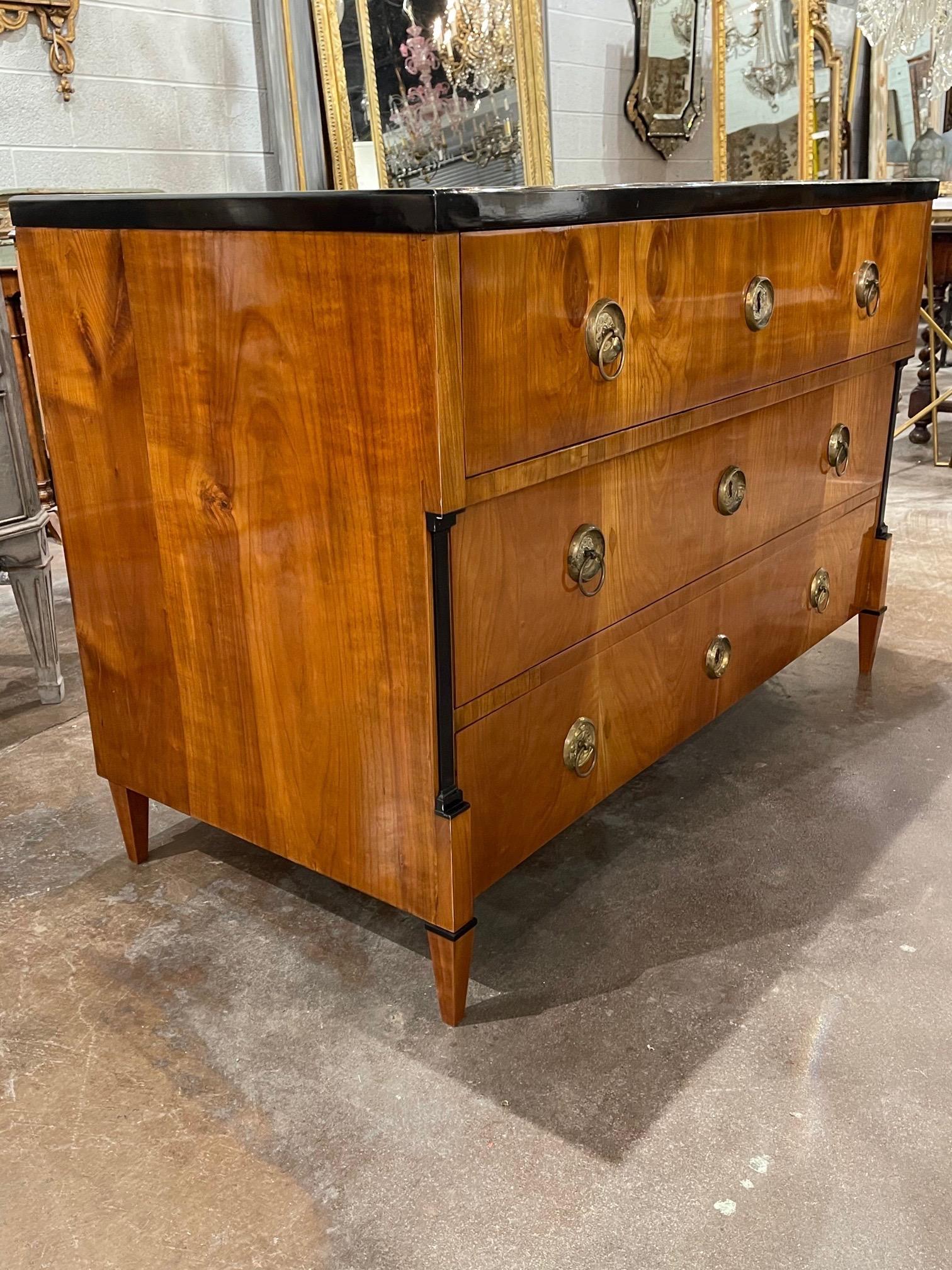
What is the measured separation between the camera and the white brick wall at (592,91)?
13.5 ft

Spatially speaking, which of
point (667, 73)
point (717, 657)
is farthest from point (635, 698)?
point (667, 73)

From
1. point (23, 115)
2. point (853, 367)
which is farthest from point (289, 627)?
point (23, 115)

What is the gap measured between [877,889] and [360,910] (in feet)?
2.51

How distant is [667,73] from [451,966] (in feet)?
14.1

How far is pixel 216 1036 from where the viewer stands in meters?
1.35

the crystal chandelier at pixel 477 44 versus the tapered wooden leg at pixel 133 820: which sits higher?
the crystal chandelier at pixel 477 44

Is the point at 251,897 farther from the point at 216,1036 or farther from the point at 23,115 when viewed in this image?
the point at 23,115

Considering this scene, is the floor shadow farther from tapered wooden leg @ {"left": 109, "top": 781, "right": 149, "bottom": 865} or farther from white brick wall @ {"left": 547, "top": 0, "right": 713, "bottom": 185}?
white brick wall @ {"left": 547, "top": 0, "right": 713, "bottom": 185}

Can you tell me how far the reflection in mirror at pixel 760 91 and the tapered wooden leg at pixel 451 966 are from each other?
12.3 ft

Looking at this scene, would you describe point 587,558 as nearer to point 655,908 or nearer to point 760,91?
point 655,908

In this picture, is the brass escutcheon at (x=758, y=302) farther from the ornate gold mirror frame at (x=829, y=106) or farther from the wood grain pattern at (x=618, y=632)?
the ornate gold mirror frame at (x=829, y=106)

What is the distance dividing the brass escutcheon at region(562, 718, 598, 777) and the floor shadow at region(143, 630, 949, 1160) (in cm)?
25

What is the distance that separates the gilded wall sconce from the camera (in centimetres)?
285

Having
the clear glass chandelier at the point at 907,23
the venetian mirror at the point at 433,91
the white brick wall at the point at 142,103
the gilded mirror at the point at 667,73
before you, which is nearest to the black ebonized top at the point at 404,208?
the white brick wall at the point at 142,103
